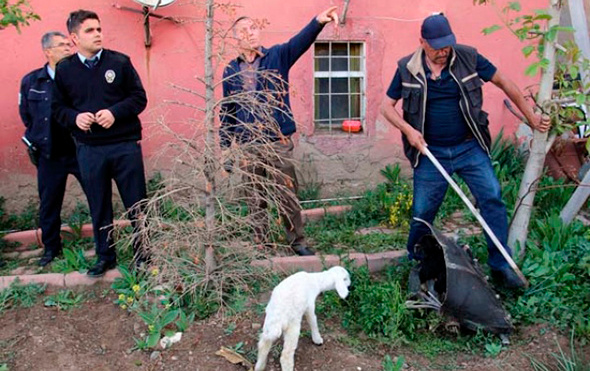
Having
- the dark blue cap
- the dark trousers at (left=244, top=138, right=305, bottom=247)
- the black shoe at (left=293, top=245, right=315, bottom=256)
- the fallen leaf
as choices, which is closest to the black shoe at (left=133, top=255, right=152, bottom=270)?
the dark trousers at (left=244, top=138, right=305, bottom=247)

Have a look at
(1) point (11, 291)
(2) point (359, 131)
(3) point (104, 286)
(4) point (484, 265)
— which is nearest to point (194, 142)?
(3) point (104, 286)

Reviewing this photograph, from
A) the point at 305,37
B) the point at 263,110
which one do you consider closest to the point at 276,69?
the point at 305,37

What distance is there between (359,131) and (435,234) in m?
2.94

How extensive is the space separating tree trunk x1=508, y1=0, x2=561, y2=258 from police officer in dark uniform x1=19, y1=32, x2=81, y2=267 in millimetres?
3791

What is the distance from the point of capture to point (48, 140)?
14.8 ft

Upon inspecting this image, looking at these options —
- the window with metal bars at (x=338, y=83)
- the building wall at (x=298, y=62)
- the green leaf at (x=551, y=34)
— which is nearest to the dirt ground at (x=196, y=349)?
the green leaf at (x=551, y=34)

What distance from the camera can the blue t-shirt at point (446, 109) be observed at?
370cm

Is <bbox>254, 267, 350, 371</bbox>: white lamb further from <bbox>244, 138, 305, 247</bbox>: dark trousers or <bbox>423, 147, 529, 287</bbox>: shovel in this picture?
<bbox>423, 147, 529, 287</bbox>: shovel

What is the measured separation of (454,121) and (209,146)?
5.84 feet

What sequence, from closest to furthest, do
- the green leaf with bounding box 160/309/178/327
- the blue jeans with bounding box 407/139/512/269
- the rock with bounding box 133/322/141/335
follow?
the green leaf with bounding box 160/309/178/327 < the rock with bounding box 133/322/141/335 < the blue jeans with bounding box 407/139/512/269

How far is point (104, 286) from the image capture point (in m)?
4.12

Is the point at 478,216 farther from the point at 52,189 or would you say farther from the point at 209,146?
the point at 52,189

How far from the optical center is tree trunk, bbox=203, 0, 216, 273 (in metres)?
3.42

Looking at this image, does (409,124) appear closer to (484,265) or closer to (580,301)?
(484,265)
